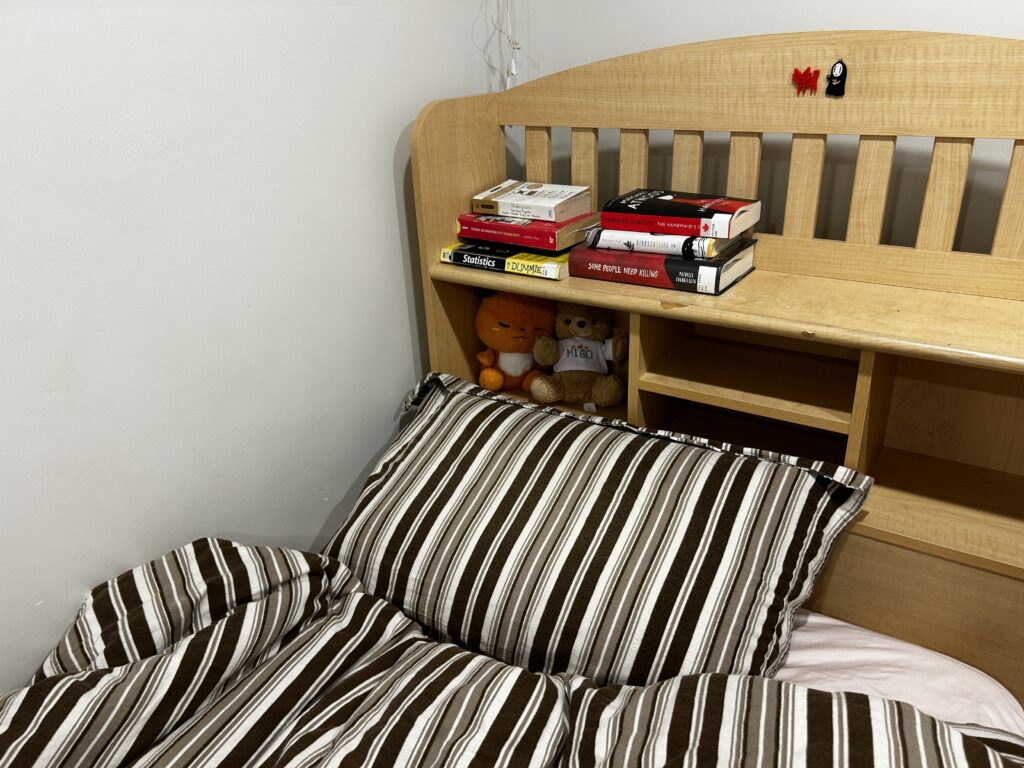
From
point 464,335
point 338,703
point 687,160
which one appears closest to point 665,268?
point 687,160

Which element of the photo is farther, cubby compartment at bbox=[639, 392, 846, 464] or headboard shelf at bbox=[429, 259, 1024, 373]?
cubby compartment at bbox=[639, 392, 846, 464]

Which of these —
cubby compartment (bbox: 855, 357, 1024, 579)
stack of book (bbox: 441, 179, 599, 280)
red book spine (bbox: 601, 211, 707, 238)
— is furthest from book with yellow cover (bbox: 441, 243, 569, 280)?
cubby compartment (bbox: 855, 357, 1024, 579)

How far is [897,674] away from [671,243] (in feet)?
2.23

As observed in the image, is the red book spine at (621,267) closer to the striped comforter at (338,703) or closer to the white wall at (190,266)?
the white wall at (190,266)

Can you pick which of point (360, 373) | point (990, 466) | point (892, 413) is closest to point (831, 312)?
point (892, 413)

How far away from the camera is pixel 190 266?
3.59ft

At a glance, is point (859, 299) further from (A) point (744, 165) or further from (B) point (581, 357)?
(B) point (581, 357)

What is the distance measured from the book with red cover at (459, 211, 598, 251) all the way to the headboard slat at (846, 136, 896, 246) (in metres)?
0.43

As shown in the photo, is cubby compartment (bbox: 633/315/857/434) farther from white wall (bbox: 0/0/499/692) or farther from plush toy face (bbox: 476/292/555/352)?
white wall (bbox: 0/0/499/692)

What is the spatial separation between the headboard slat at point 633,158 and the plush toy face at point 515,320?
258 mm

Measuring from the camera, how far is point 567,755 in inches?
35.2

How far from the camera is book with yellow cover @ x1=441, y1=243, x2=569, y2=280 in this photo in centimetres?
128

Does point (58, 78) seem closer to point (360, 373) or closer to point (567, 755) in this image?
point (360, 373)

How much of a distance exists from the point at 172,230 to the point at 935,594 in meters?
1.17
